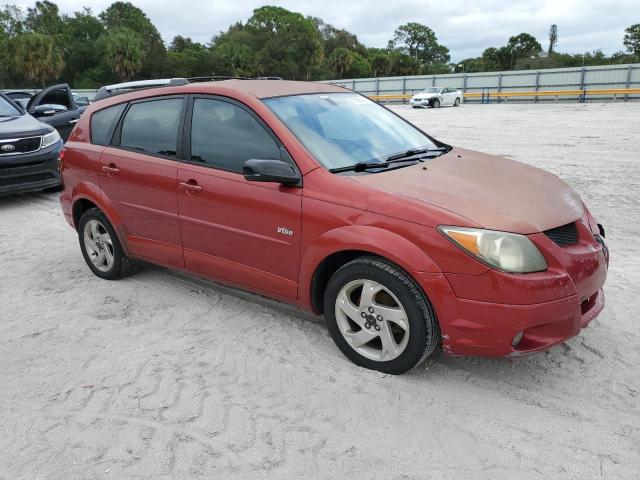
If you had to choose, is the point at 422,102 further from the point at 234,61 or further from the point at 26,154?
the point at 234,61

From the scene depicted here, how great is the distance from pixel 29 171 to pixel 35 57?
2282 inches

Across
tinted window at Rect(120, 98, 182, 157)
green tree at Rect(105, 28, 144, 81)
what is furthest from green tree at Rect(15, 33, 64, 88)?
tinted window at Rect(120, 98, 182, 157)

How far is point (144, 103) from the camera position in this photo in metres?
4.57

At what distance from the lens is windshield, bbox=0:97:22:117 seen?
8.91 metres

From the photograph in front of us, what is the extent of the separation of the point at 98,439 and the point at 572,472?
90.0 inches

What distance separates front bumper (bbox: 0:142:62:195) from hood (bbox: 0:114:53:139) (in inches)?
11.3

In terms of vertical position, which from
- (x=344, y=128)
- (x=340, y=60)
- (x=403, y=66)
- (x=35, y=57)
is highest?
(x=340, y=60)

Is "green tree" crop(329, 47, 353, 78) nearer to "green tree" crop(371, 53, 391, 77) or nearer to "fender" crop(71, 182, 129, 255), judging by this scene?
"green tree" crop(371, 53, 391, 77)

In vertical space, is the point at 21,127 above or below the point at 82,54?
below

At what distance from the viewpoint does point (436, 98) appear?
3359 cm

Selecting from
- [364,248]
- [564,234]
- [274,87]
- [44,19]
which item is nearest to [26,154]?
[274,87]

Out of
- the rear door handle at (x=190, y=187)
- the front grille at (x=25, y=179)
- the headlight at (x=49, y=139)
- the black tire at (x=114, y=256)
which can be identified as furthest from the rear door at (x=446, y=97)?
the rear door handle at (x=190, y=187)

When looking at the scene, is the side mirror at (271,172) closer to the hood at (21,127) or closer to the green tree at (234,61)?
the hood at (21,127)

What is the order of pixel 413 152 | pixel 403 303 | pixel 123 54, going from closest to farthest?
pixel 403 303, pixel 413 152, pixel 123 54
